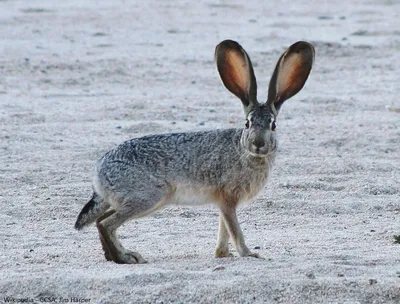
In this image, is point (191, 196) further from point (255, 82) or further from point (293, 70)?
point (293, 70)

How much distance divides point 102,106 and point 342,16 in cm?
745

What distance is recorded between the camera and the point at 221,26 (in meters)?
17.7

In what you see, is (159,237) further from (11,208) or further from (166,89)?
(166,89)

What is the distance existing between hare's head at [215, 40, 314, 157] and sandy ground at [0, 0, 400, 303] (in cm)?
83

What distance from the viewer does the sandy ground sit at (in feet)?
21.3

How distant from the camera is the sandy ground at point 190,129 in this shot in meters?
6.48

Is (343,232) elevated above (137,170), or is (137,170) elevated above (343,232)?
(137,170)

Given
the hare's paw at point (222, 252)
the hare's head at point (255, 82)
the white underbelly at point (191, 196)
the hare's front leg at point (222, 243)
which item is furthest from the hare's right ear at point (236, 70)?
the hare's paw at point (222, 252)

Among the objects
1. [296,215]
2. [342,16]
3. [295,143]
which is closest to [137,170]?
[296,215]

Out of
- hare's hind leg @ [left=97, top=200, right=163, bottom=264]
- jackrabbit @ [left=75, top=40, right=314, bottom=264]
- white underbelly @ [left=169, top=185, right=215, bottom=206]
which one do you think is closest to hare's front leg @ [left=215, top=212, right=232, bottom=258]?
jackrabbit @ [left=75, top=40, right=314, bottom=264]

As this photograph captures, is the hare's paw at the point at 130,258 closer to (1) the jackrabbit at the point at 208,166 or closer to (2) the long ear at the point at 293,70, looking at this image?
(1) the jackrabbit at the point at 208,166

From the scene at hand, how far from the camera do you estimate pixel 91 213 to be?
7414 millimetres

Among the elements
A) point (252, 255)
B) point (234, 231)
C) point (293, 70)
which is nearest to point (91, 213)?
point (234, 231)

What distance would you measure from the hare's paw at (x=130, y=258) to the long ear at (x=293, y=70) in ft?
4.21
